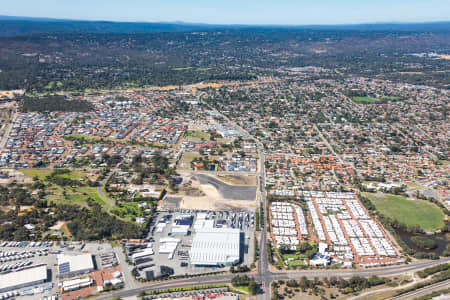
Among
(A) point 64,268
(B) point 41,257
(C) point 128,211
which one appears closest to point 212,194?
(C) point 128,211

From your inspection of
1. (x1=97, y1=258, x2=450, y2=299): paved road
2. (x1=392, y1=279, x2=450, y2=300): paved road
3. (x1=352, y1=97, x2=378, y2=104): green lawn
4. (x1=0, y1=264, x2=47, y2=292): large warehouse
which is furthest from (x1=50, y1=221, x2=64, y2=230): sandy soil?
(x1=352, y1=97, x2=378, y2=104): green lawn

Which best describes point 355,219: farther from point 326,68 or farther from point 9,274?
point 326,68

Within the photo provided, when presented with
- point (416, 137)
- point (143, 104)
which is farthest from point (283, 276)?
point (143, 104)

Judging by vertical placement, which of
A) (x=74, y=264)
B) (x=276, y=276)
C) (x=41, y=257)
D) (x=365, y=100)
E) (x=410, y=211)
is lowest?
(x=276, y=276)

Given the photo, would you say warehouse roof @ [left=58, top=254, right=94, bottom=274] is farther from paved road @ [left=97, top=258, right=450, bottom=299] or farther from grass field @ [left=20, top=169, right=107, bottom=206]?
grass field @ [left=20, top=169, right=107, bottom=206]

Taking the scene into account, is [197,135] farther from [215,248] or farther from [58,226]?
[215,248]
